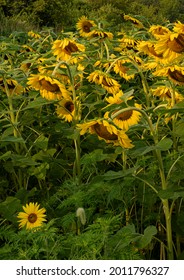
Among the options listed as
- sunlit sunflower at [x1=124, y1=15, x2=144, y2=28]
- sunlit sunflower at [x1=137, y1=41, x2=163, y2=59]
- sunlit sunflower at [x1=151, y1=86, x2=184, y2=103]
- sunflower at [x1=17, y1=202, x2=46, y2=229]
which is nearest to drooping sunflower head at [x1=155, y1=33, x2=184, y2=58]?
sunlit sunflower at [x1=151, y1=86, x2=184, y2=103]

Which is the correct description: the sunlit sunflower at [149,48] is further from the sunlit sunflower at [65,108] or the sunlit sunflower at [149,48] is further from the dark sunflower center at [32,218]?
the dark sunflower center at [32,218]

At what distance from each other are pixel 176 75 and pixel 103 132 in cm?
38

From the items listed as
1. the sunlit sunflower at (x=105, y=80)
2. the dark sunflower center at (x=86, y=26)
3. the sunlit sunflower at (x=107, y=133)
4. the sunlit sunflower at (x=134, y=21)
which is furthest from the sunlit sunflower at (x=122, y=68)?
the sunlit sunflower at (x=134, y=21)

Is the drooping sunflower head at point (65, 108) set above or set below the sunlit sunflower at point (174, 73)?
below

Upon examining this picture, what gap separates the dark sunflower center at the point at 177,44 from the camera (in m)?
2.12

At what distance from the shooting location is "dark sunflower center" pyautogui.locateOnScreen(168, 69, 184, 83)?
2.14 m

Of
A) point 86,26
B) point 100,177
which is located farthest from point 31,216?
point 86,26

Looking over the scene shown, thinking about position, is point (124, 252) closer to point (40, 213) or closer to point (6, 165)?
point (40, 213)

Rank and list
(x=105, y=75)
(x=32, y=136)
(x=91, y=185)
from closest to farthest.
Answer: (x=91, y=185) < (x=105, y=75) < (x=32, y=136)

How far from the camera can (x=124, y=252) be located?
1.72 metres

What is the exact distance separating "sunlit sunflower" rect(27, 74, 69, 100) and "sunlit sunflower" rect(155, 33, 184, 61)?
393 millimetres

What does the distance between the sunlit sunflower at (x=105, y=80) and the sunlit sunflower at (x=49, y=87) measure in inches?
6.9
